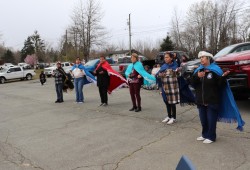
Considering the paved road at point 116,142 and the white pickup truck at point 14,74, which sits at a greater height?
the white pickup truck at point 14,74

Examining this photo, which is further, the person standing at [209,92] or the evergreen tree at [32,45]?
the evergreen tree at [32,45]

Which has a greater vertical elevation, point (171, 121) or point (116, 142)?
point (171, 121)

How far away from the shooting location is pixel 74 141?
6.07m

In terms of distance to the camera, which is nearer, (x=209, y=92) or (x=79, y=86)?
(x=209, y=92)

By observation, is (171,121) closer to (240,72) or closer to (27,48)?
(240,72)

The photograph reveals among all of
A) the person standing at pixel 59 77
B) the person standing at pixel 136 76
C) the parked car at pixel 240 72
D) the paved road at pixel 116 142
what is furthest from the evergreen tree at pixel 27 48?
the parked car at pixel 240 72

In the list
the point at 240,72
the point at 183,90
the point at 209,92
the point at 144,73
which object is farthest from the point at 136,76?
the point at 209,92

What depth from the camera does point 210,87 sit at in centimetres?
525

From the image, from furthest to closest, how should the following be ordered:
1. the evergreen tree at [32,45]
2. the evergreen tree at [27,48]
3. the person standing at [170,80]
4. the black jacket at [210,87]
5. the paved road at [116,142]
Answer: the evergreen tree at [27,48] < the evergreen tree at [32,45] < the person standing at [170,80] < the black jacket at [210,87] < the paved road at [116,142]

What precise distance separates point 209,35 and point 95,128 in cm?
4579

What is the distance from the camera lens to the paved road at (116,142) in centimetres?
470

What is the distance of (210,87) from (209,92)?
0.09m

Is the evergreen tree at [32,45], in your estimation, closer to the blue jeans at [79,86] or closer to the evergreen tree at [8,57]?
the evergreen tree at [8,57]

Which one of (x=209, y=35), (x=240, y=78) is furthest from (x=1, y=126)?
(x=209, y=35)
